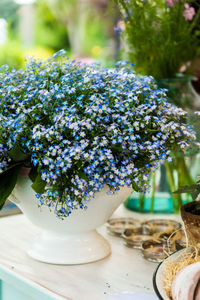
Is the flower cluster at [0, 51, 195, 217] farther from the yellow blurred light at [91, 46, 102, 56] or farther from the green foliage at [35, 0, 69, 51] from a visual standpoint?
the green foliage at [35, 0, 69, 51]

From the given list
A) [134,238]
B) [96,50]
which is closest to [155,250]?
[134,238]

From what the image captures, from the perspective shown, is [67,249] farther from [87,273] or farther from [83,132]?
[83,132]

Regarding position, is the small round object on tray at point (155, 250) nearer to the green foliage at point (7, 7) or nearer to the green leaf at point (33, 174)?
the green leaf at point (33, 174)

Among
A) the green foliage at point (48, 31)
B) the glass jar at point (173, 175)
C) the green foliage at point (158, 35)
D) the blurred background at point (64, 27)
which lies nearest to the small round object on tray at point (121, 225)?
the glass jar at point (173, 175)

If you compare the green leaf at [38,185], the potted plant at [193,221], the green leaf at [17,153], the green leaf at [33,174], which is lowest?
the potted plant at [193,221]

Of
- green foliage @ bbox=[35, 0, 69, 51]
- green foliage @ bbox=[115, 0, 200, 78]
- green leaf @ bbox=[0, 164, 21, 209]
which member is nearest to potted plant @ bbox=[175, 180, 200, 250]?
green leaf @ bbox=[0, 164, 21, 209]

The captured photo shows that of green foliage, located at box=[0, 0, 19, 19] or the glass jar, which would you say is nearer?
the glass jar

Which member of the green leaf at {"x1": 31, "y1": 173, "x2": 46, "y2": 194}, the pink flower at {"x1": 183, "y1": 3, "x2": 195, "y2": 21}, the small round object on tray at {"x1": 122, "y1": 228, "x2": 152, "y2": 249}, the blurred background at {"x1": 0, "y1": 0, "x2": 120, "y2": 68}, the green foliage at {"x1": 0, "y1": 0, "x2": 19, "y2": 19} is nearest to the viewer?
the green leaf at {"x1": 31, "y1": 173, "x2": 46, "y2": 194}
